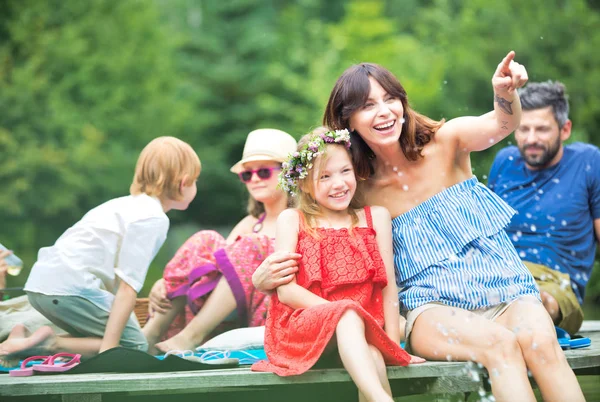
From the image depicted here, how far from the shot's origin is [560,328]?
438 cm

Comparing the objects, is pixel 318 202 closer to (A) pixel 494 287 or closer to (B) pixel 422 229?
(B) pixel 422 229

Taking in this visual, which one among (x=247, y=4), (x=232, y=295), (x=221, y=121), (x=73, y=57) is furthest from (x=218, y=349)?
(x=247, y=4)

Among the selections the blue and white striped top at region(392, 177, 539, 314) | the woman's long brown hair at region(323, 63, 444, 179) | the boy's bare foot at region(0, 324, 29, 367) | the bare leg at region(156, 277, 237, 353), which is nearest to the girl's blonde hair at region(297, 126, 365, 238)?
the woman's long brown hair at region(323, 63, 444, 179)

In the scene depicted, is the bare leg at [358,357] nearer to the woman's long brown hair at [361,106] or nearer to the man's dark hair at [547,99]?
the woman's long brown hair at [361,106]

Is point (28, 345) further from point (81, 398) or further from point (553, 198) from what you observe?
point (553, 198)

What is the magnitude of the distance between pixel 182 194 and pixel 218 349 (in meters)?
0.87

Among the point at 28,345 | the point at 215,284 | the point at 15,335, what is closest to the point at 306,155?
the point at 215,284

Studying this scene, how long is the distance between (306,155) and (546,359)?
1.30 metres

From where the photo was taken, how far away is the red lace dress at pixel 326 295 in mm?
3420

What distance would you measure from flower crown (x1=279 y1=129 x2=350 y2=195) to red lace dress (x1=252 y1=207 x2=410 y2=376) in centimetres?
25

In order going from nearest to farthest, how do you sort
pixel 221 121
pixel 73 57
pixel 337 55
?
1. pixel 73 57
2. pixel 337 55
3. pixel 221 121

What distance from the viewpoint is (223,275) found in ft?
15.2

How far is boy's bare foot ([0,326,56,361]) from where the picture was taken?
4188 millimetres

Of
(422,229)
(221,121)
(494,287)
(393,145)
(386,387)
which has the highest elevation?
(221,121)
